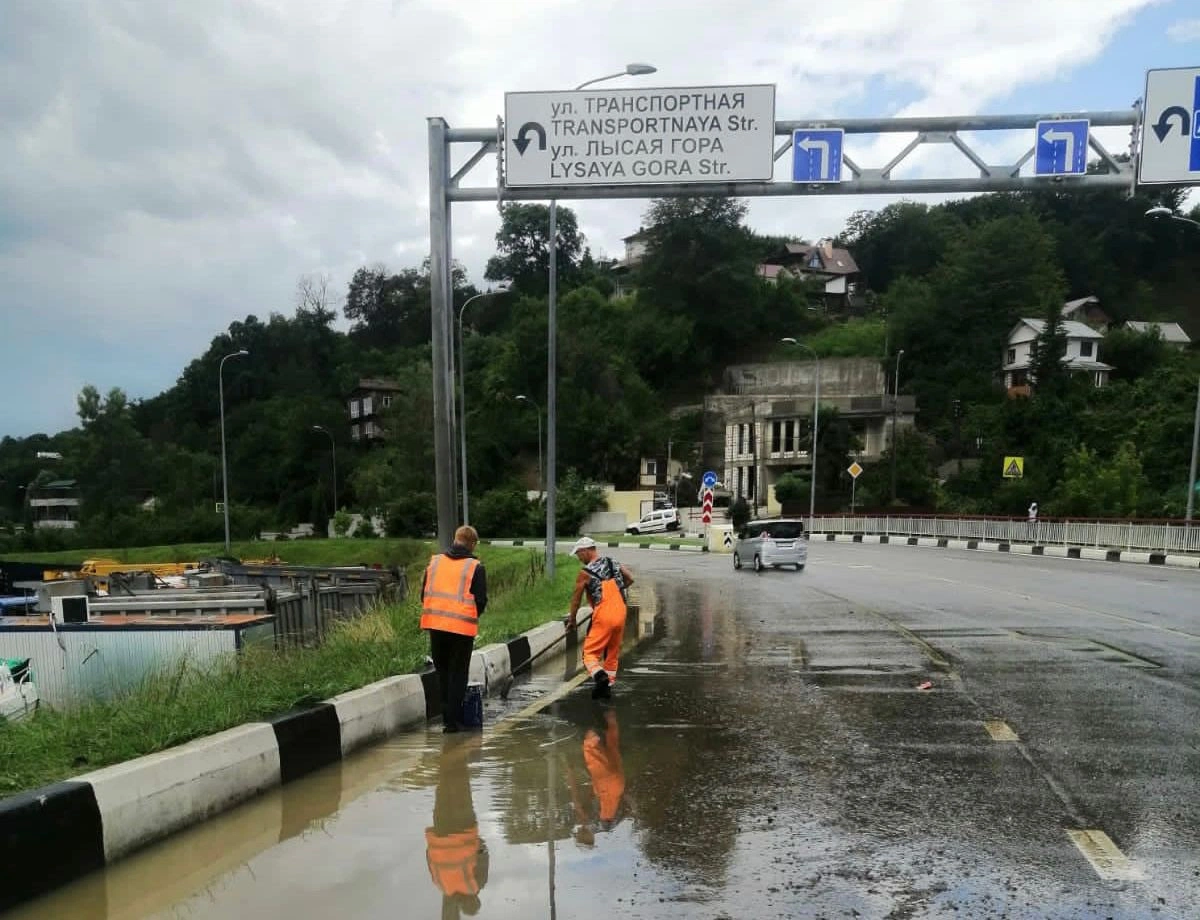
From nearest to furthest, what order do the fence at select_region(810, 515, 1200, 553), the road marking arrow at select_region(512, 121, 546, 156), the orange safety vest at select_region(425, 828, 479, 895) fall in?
the orange safety vest at select_region(425, 828, 479, 895) < the road marking arrow at select_region(512, 121, 546, 156) < the fence at select_region(810, 515, 1200, 553)

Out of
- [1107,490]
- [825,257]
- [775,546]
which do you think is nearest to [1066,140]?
[775,546]

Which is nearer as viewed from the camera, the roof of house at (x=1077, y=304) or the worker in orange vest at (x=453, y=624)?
the worker in orange vest at (x=453, y=624)

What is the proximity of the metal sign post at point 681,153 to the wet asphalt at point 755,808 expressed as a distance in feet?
18.8

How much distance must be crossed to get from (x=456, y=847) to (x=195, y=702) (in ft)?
8.26

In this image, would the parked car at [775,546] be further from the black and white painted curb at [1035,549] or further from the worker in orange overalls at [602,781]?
the worker in orange overalls at [602,781]

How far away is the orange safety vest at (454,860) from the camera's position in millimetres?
4371

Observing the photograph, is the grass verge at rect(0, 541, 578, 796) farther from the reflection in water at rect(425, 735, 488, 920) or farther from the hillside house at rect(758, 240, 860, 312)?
the hillside house at rect(758, 240, 860, 312)

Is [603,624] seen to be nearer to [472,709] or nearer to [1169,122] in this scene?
[472,709]

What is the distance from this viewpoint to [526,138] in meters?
12.2

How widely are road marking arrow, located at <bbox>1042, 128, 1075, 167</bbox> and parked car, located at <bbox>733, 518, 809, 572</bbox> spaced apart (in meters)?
16.5

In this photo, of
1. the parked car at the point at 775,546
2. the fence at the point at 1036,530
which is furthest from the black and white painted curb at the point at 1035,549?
the parked car at the point at 775,546

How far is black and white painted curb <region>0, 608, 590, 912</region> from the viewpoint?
4.25 metres

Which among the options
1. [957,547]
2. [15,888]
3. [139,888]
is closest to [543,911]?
[139,888]

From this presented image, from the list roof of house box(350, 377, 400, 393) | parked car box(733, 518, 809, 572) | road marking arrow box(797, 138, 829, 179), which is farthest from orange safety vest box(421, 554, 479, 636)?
roof of house box(350, 377, 400, 393)
